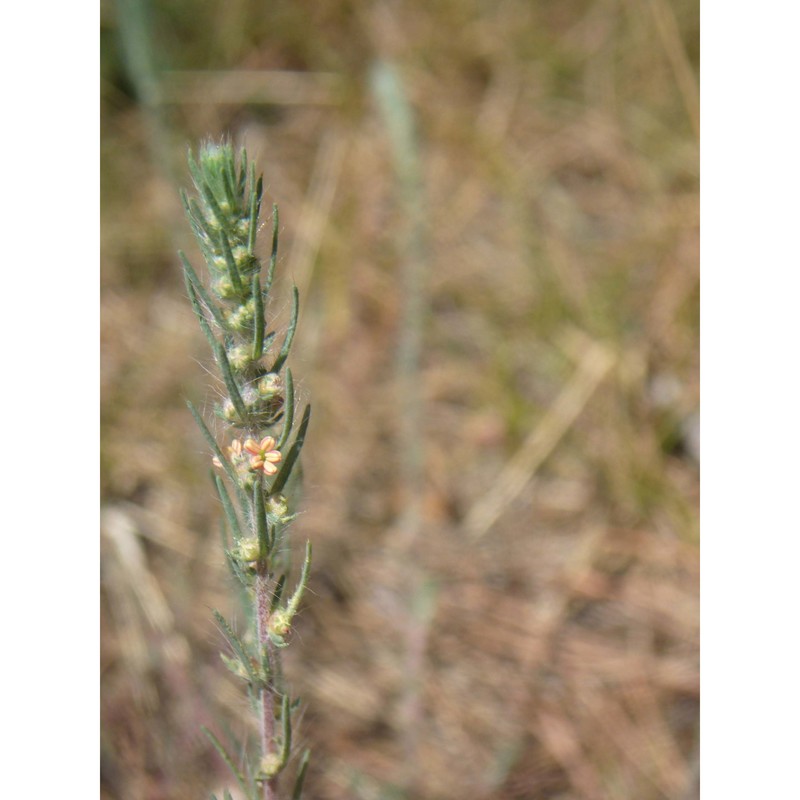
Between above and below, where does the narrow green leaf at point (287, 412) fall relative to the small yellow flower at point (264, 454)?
above

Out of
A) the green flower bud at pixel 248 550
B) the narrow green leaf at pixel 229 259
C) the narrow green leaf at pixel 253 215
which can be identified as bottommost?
the green flower bud at pixel 248 550

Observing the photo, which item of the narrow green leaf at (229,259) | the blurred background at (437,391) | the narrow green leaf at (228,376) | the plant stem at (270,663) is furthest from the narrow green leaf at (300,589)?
the blurred background at (437,391)

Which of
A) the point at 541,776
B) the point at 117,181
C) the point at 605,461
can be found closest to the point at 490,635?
the point at 541,776

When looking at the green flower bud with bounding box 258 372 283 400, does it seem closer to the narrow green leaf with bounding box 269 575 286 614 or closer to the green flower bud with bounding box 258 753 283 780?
the narrow green leaf with bounding box 269 575 286 614

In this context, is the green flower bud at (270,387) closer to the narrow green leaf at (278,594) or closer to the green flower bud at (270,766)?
the narrow green leaf at (278,594)

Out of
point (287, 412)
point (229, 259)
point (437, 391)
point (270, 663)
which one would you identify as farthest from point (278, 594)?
point (437, 391)

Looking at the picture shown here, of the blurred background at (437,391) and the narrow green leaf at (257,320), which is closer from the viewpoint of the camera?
the narrow green leaf at (257,320)
